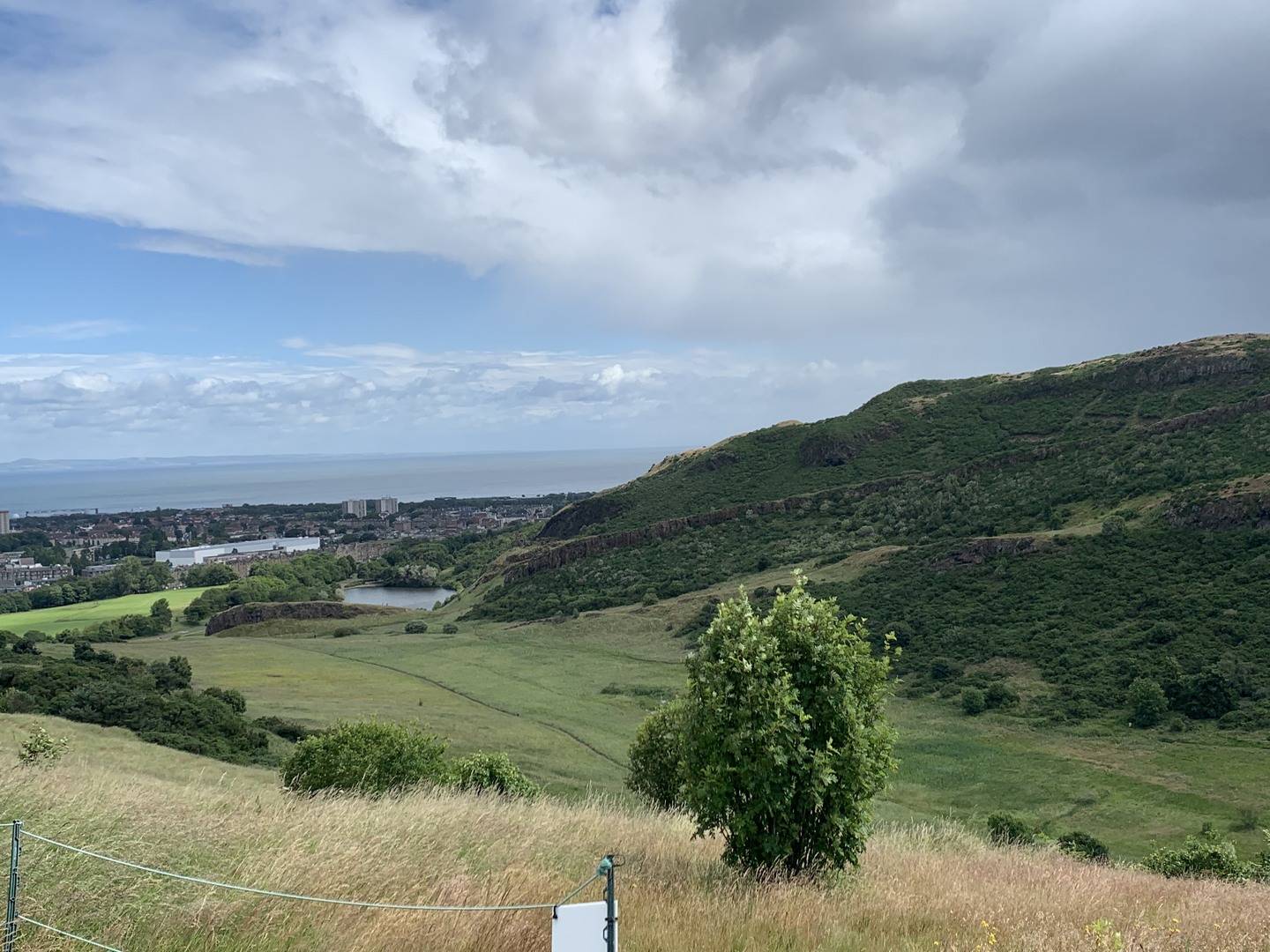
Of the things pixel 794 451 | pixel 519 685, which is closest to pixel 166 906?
pixel 519 685

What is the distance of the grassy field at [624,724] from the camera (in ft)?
90.7

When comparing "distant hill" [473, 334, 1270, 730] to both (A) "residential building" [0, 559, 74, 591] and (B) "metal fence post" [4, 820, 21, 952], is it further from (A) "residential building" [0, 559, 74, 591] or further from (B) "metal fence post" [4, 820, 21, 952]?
(A) "residential building" [0, 559, 74, 591]

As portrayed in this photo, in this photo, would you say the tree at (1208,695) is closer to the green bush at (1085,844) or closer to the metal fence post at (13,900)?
the green bush at (1085,844)

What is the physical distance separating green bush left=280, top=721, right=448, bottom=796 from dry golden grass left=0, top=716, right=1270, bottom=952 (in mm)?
9274

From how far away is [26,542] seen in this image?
186m

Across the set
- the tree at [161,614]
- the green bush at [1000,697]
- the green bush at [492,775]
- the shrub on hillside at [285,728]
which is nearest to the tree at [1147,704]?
the green bush at [1000,697]

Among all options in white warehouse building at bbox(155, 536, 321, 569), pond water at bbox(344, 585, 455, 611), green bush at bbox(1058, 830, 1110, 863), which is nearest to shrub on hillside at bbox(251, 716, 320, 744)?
green bush at bbox(1058, 830, 1110, 863)

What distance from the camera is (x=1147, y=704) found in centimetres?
3566

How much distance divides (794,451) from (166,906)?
92751 millimetres

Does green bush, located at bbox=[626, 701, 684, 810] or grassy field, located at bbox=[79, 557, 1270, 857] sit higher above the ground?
green bush, located at bbox=[626, 701, 684, 810]

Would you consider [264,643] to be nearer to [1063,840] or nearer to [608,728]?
[608,728]

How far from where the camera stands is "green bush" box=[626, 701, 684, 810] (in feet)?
70.2

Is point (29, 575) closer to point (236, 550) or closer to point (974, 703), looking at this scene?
point (236, 550)

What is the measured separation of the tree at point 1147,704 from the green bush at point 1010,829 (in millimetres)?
14369
